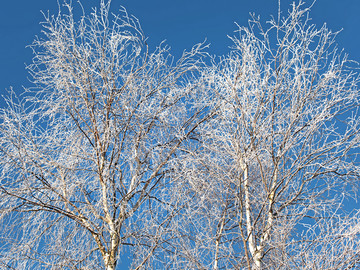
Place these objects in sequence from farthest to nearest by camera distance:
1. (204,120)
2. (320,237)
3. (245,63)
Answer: (204,120) < (245,63) < (320,237)

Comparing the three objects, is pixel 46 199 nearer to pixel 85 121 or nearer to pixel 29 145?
pixel 29 145

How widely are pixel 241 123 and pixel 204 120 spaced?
3.20ft

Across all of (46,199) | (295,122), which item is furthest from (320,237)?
(46,199)

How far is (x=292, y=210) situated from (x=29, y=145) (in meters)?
3.47

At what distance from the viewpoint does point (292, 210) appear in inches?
236

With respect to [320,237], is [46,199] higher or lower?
higher

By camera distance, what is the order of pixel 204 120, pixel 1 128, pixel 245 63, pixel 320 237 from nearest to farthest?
pixel 320 237
pixel 1 128
pixel 245 63
pixel 204 120

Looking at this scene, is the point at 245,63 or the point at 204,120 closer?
the point at 245,63

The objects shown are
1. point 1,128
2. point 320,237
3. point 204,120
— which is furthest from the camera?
point 204,120


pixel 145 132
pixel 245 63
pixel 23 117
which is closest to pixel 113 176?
pixel 145 132

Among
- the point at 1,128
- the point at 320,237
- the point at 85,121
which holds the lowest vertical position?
the point at 320,237

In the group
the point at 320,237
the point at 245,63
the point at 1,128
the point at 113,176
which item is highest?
the point at 245,63

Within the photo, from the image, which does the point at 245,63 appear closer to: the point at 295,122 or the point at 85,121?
the point at 295,122

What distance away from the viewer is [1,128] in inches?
226
